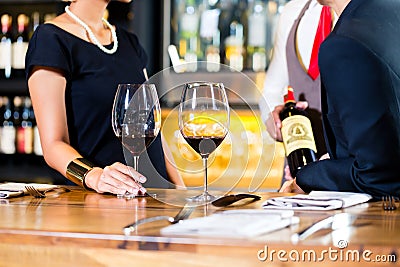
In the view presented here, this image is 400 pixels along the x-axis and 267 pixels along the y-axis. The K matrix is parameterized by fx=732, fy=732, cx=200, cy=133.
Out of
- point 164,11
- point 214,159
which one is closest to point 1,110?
point 164,11

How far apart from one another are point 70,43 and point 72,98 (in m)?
0.15

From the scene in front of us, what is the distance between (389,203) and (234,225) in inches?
15.5

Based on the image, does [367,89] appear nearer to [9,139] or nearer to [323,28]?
[323,28]

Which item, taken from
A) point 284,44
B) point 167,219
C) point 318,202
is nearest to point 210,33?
point 284,44

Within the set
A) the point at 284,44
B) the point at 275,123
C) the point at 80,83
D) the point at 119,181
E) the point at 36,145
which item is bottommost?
the point at 36,145

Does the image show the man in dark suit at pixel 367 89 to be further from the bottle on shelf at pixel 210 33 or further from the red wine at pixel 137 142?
the bottle on shelf at pixel 210 33

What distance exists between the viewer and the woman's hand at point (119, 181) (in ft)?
Answer: 5.24

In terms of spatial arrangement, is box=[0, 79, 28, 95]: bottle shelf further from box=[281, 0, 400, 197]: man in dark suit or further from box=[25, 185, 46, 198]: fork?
box=[281, 0, 400, 197]: man in dark suit

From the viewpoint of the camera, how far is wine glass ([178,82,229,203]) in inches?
56.6

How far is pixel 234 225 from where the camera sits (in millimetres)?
1125

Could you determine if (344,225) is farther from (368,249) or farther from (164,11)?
(164,11)

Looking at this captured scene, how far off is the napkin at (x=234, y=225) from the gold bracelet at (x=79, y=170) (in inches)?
21.4

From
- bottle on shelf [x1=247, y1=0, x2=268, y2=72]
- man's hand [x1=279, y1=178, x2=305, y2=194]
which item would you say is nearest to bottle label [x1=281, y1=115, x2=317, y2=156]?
man's hand [x1=279, y1=178, x2=305, y2=194]

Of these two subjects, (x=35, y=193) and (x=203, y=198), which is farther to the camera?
(x=35, y=193)
